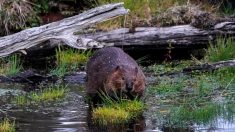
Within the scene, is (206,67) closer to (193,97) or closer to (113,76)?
(193,97)

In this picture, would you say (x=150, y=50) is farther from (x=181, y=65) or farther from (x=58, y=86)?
(x=58, y=86)

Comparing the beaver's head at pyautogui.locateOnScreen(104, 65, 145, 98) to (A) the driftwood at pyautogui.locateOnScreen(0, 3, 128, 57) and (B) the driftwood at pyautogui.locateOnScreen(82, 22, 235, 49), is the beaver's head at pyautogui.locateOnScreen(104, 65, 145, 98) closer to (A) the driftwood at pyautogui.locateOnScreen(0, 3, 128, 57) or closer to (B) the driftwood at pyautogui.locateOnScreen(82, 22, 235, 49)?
(A) the driftwood at pyautogui.locateOnScreen(0, 3, 128, 57)

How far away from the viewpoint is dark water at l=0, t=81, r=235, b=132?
22.2 feet

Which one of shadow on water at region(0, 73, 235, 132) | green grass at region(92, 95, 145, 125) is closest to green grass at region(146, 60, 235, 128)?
shadow on water at region(0, 73, 235, 132)

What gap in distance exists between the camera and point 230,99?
780 centimetres

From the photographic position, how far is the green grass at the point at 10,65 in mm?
9832

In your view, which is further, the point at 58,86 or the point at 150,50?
the point at 150,50

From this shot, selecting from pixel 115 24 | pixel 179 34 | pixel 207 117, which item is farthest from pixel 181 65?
pixel 207 117

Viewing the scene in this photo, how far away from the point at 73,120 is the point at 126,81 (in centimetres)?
77

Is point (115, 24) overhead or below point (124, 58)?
overhead

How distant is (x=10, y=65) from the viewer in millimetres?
10094

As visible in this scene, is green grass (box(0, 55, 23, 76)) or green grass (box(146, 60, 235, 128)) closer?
green grass (box(146, 60, 235, 128))

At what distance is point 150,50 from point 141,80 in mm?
3443

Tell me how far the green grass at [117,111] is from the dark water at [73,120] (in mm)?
90
